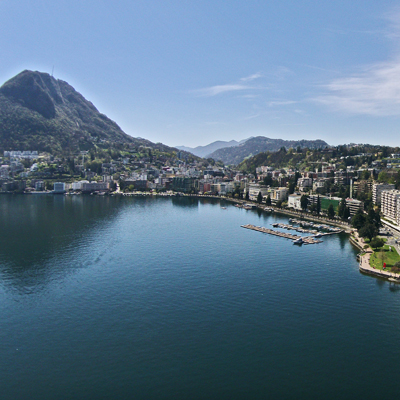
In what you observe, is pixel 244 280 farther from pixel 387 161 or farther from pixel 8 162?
pixel 8 162

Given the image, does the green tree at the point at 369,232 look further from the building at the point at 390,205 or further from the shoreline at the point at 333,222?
the building at the point at 390,205

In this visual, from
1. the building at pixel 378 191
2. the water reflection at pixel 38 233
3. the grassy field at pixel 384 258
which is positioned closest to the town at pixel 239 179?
the building at pixel 378 191

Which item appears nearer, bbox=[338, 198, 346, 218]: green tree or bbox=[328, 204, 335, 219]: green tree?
bbox=[338, 198, 346, 218]: green tree

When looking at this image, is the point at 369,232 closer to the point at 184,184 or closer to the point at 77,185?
the point at 184,184

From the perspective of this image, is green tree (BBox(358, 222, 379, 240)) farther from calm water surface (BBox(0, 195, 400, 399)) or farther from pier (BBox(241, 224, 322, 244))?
pier (BBox(241, 224, 322, 244))

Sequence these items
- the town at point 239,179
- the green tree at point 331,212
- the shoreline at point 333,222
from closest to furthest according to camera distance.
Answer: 1. the shoreline at point 333,222
2. the green tree at point 331,212
3. the town at point 239,179

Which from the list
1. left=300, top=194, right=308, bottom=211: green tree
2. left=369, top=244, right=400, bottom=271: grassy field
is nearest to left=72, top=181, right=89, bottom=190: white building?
left=300, top=194, right=308, bottom=211: green tree

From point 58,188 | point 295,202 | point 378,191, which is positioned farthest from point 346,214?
point 58,188
